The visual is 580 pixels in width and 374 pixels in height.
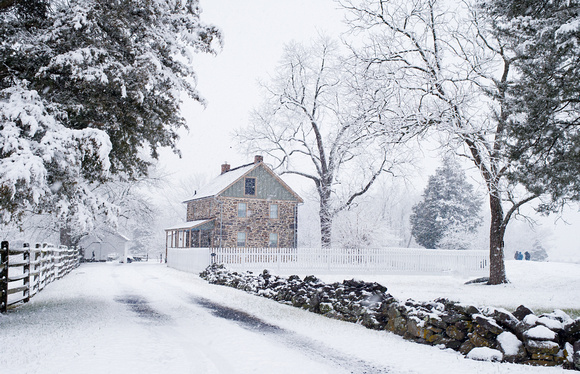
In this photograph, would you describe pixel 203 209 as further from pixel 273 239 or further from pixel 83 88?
pixel 83 88

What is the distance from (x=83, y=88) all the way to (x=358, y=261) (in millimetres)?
20796

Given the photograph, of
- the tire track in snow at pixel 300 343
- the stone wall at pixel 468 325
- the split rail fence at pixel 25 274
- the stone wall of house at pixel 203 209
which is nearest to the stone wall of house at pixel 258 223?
the stone wall of house at pixel 203 209

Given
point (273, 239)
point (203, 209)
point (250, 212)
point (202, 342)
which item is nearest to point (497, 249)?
point (202, 342)

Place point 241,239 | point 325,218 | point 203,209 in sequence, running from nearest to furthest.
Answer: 1. point 325,218
2. point 241,239
3. point 203,209

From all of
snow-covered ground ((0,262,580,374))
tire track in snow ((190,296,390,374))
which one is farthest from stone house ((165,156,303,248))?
tire track in snow ((190,296,390,374))

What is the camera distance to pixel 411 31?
17.0 metres

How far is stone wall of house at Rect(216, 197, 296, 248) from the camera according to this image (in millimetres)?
36062

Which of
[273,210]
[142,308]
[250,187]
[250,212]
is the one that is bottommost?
[142,308]

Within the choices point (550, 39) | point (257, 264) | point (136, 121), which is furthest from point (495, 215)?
point (136, 121)

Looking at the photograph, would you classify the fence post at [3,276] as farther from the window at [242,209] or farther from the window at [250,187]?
the window at [250,187]

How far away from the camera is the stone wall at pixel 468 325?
20.0ft

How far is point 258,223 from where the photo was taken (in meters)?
37.0

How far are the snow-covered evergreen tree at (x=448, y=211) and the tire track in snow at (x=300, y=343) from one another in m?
37.7

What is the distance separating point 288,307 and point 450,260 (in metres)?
17.3
